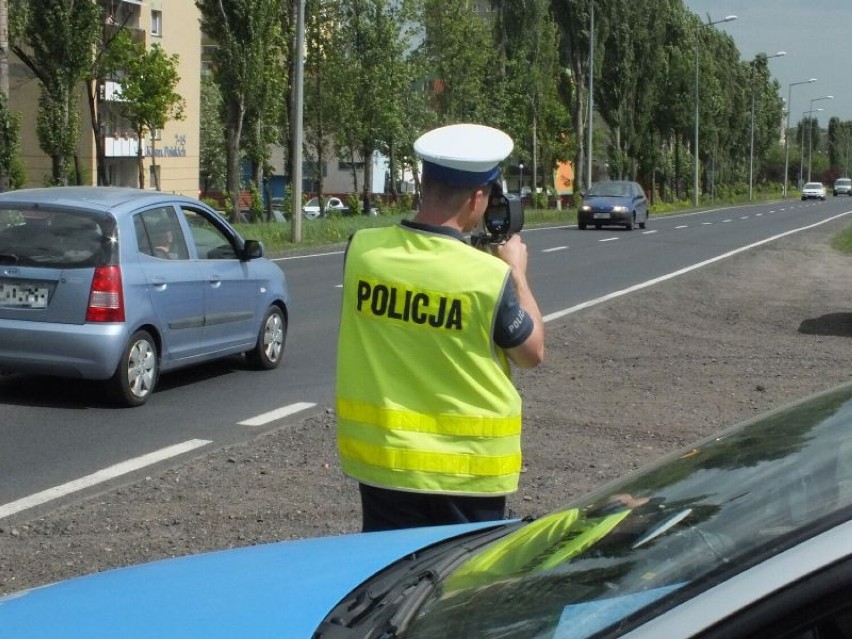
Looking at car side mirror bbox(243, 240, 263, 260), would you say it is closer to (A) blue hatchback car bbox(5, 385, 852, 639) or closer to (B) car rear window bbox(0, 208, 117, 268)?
(B) car rear window bbox(0, 208, 117, 268)

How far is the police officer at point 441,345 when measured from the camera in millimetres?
3520

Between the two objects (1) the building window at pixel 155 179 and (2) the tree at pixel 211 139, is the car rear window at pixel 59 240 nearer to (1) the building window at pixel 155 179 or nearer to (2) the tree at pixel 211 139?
(1) the building window at pixel 155 179

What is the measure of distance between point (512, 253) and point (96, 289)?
6.58 m

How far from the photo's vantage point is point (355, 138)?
174ft

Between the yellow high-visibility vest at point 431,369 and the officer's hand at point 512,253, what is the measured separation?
0.73 feet

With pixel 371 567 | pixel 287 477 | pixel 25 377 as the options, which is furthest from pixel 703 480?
pixel 25 377

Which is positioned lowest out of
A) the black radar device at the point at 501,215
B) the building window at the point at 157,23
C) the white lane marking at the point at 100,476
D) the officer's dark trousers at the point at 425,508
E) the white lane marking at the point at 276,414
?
the white lane marking at the point at 276,414

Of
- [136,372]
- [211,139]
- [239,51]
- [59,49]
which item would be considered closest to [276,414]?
[136,372]

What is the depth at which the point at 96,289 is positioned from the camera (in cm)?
986

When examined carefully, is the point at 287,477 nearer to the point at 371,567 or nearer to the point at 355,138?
the point at 371,567

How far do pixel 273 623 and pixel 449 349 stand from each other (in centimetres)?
118

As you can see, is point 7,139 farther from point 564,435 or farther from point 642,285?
point 564,435

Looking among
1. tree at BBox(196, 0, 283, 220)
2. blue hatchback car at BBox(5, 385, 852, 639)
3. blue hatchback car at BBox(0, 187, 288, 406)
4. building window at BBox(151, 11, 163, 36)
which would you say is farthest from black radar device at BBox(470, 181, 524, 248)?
building window at BBox(151, 11, 163, 36)

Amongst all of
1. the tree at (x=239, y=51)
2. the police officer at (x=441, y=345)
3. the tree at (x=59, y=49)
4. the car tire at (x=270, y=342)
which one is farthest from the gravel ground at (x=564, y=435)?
the tree at (x=239, y=51)
